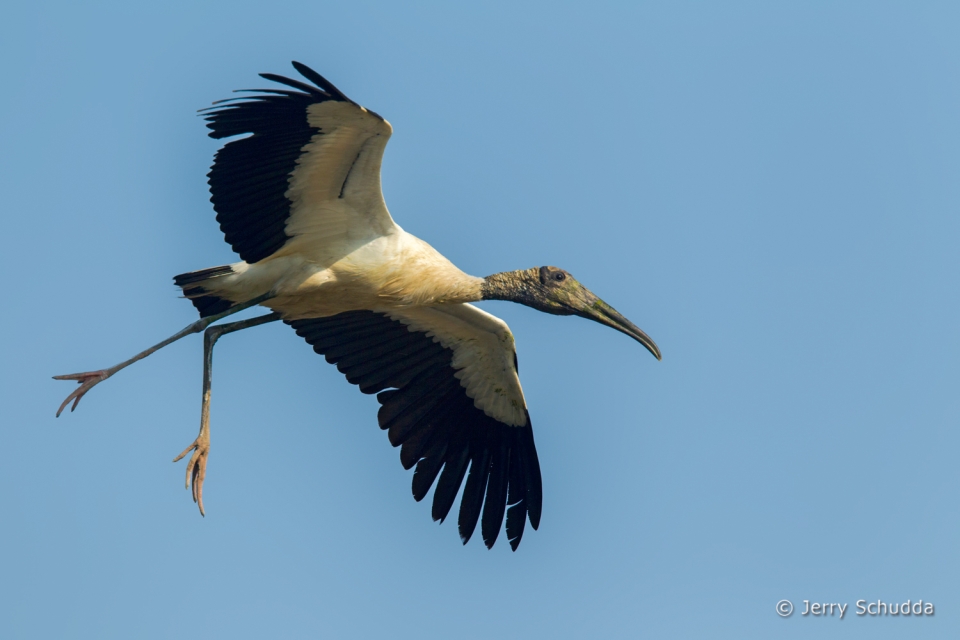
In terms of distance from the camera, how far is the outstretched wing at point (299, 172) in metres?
8.94

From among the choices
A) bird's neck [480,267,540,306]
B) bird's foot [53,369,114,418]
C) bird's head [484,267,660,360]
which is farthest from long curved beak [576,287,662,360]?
bird's foot [53,369,114,418]

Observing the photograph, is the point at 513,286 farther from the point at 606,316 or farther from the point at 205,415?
the point at 205,415

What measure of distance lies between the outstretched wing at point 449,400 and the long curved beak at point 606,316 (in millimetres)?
698

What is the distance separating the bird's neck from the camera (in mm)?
10461

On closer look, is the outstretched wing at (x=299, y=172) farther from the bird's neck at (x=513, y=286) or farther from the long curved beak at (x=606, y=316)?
the long curved beak at (x=606, y=316)

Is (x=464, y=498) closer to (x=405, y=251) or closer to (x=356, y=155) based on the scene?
(x=405, y=251)

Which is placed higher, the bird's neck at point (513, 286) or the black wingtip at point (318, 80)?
the black wingtip at point (318, 80)

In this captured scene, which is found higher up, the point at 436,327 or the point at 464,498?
the point at 436,327

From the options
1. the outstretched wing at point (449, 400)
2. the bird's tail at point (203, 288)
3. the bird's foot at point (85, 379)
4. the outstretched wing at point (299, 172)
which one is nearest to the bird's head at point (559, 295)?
the outstretched wing at point (449, 400)

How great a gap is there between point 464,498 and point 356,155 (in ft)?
10.3

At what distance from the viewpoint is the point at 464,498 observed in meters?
11.0

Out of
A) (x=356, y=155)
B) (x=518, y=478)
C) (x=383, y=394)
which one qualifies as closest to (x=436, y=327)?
(x=383, y=394)

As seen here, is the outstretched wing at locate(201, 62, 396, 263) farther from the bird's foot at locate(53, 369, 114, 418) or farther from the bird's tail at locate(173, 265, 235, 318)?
the bird's foot at locate(53, 369, 114, 418)

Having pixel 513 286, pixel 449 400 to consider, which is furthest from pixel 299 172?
pixel 449 400
